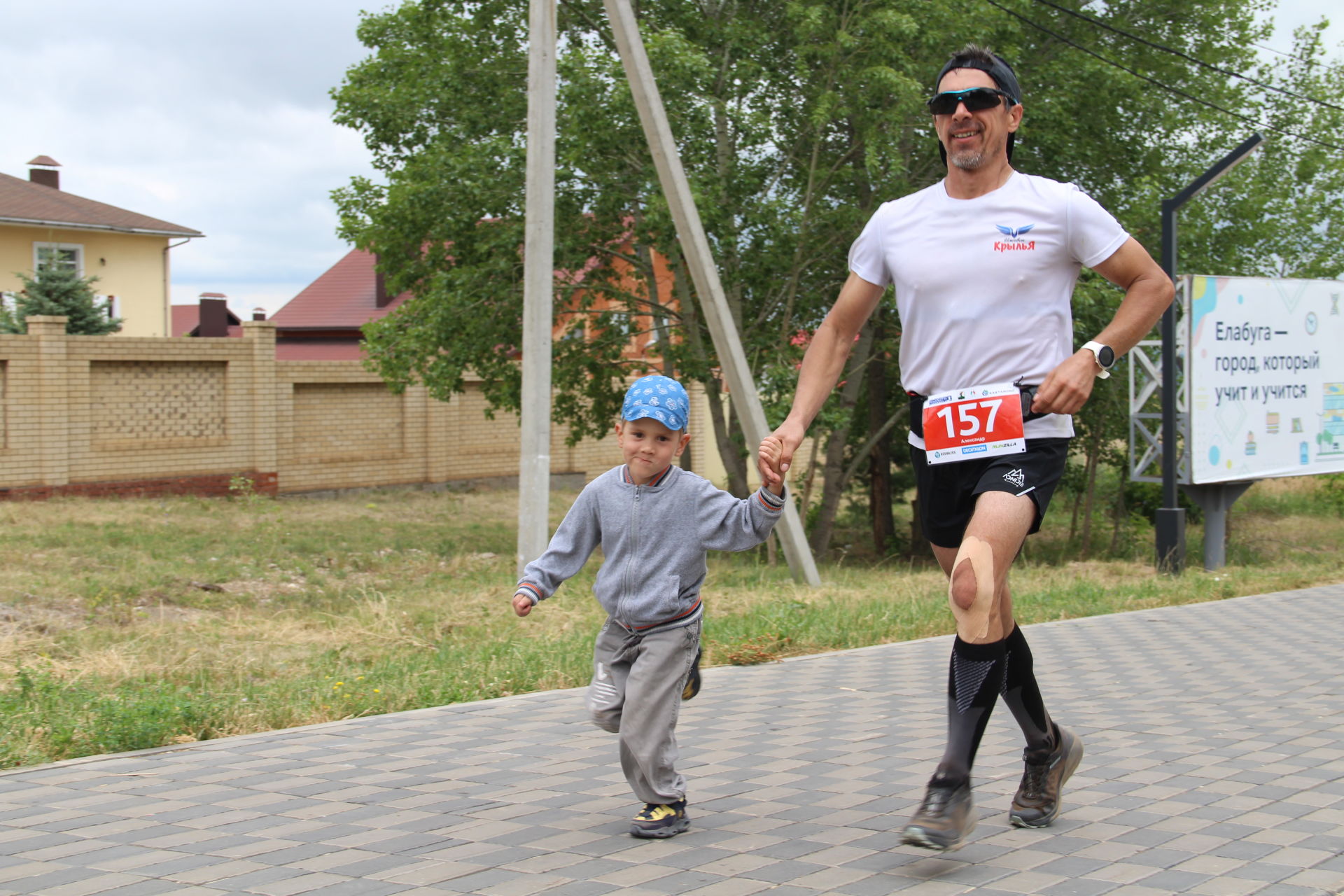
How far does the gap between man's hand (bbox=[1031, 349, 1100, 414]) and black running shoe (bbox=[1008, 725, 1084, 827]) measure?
43.2 inches

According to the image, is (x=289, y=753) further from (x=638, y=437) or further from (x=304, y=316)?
(x=304, y=316)

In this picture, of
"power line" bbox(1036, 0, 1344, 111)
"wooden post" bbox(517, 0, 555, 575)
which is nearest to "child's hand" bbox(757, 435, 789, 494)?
"wooden post" bbox(517, 0, 555, 575)

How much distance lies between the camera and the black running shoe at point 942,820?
3498 millimetres

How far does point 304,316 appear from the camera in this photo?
46.6 metres

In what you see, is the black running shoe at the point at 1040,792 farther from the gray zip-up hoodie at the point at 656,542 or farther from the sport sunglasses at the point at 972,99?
the sport sunglasses at the point at 972,99

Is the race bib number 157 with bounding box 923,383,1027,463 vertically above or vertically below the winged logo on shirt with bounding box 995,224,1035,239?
below

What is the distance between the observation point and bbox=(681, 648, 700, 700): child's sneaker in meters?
4.15

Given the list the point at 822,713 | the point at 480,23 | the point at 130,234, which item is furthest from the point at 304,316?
the point at 822,713

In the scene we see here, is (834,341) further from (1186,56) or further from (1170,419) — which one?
(1186,56)

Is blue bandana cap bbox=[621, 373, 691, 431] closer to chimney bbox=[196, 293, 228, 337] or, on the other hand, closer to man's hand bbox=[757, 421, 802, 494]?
man's hand bbox=[757, 421, 802, 494]

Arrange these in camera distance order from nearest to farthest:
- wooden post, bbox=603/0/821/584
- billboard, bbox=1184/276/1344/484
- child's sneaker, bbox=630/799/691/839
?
1. child's sneaker, bbox=630/799/691/839
2. wooden post, bbox=603/0/821/584
3. billboard, bbox=1184/276/1344/484

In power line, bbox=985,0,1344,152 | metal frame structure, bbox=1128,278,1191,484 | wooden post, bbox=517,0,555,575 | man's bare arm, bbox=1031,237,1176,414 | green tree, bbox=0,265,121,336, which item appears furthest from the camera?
green tree, bbox=0,265,121,336

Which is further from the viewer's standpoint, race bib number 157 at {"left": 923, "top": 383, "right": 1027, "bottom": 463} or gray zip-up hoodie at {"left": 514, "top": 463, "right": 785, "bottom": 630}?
gray zip-up hoodie at {"left": 514, "top": 463, "right": 785, "bottom": 630}

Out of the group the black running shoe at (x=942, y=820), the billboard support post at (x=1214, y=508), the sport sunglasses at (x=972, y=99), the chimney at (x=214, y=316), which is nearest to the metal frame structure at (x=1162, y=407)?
the billboard support post at (x=1214, y=508)
